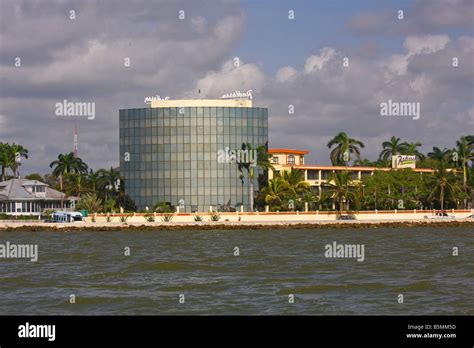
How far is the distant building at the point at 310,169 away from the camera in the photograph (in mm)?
143750

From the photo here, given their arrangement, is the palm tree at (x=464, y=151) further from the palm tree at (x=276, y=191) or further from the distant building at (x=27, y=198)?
the distant building at (x=27, y=198)

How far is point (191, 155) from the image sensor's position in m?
139

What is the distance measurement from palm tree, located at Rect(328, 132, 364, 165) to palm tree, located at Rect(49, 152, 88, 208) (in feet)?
153

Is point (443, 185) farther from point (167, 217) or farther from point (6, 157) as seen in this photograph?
point (6, 157)

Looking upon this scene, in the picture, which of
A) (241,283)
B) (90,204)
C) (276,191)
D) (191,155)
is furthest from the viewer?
(191,155)

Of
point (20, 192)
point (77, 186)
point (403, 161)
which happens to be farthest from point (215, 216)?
point (403, 161)

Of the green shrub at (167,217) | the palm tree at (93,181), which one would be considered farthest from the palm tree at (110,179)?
the green shrub at (167,217)

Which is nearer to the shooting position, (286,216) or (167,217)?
A: (167,217)

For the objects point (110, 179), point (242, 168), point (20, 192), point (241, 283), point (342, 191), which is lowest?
point (241, 283)

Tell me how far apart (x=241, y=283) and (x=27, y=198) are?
334 ft

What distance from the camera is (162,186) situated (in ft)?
455
